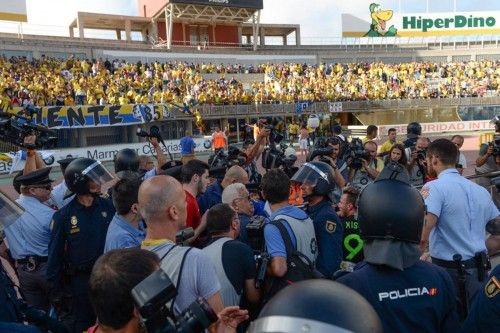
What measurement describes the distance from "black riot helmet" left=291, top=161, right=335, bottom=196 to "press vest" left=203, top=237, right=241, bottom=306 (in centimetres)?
117

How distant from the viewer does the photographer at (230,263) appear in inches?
122

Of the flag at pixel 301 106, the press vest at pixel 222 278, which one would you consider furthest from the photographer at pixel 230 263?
the flag at pixel 301 106

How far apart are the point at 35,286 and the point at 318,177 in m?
3.04

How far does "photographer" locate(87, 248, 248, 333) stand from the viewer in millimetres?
1761

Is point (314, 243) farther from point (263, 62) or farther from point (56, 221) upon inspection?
point (263, 62)

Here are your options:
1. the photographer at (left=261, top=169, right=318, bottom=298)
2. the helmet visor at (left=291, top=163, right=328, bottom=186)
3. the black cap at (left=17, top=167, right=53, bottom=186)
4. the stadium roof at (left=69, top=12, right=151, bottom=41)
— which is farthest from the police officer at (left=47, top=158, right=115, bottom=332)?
the stadium roof at (left=69, top=12, right=151, bottom=41)

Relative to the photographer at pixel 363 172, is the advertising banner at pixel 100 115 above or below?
above

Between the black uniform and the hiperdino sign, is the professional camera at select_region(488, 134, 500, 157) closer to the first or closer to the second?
the black uniform

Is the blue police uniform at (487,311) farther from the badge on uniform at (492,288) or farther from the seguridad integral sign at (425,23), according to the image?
the seguridad integral sign at (425,23)

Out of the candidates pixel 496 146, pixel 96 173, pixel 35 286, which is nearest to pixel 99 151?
pixel 35 286

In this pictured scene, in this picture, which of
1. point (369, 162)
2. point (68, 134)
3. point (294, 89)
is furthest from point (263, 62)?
point (369, 162)

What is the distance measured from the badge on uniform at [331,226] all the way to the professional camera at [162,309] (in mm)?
2160

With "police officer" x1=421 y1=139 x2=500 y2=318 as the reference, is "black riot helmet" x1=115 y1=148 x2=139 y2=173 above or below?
above

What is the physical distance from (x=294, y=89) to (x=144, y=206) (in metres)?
32.5
